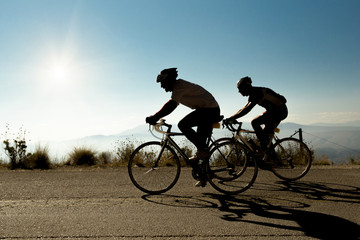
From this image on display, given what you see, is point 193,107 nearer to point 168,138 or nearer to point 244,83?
point 168,138

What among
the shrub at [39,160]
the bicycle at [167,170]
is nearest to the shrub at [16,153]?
the shrub at [39,160]

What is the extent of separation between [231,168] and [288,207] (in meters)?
1.47

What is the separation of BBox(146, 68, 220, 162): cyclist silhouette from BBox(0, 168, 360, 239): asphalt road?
102 centimetres

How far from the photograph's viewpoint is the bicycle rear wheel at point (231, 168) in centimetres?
564

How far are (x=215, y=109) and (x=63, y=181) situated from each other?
400 cm

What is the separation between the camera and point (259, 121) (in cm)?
663

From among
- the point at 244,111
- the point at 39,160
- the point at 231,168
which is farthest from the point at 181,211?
the point at 39,160

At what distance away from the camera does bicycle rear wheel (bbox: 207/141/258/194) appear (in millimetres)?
5641

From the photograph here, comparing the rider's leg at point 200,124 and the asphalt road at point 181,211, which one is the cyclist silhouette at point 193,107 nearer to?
the rider's leg at point 200,124

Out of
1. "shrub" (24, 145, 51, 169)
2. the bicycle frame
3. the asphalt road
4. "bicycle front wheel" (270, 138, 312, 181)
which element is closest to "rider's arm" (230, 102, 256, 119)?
the bicycle frame

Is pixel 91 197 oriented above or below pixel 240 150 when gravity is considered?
below

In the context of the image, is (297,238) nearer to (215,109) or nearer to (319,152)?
(215,109)

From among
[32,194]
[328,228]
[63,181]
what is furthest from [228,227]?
[63,181]

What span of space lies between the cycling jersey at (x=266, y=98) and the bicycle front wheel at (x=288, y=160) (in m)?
0.83
